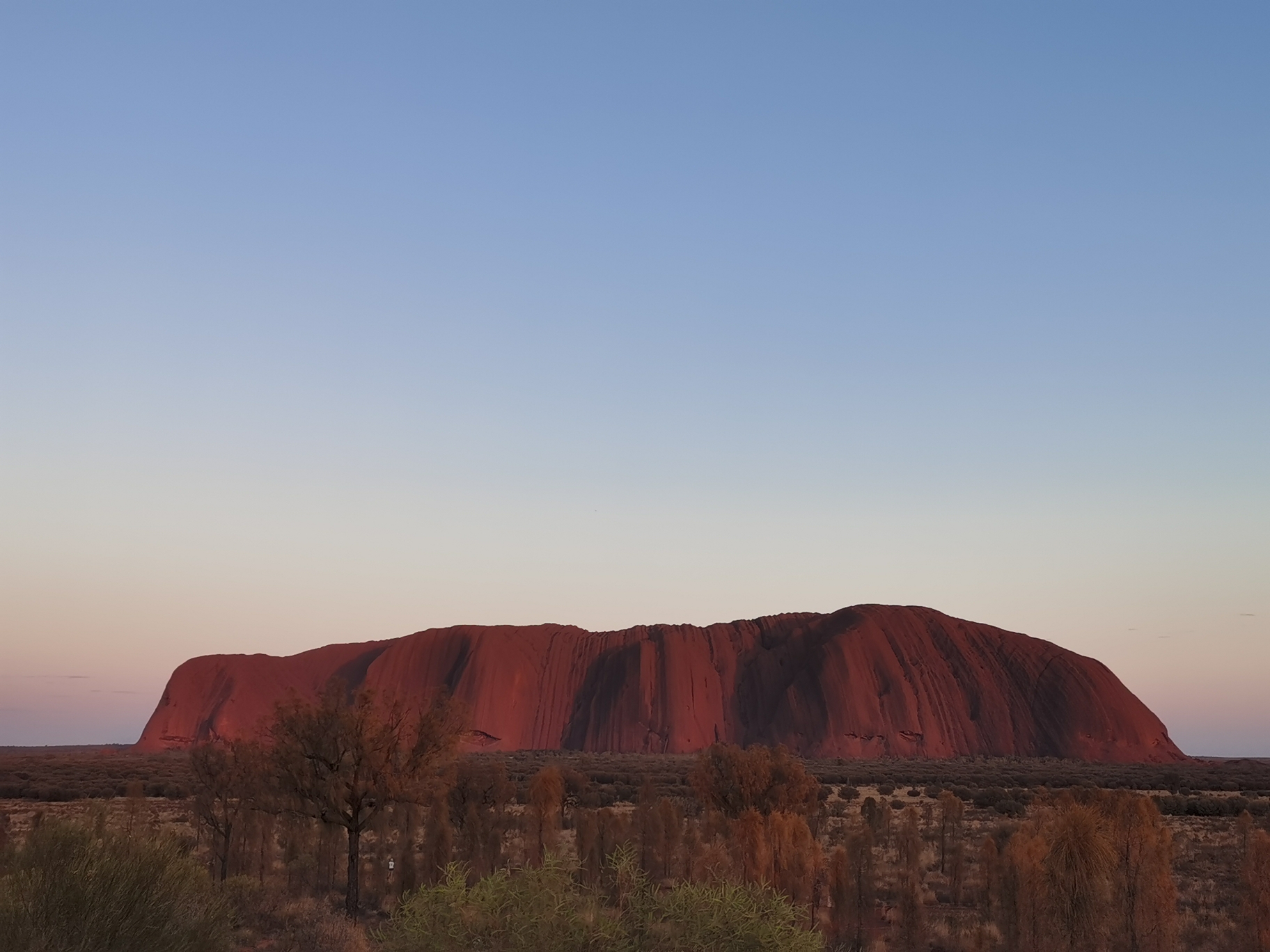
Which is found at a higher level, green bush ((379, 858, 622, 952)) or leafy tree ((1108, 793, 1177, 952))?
green bush ((379, 858, 622, 952))

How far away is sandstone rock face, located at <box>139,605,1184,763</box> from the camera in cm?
9569

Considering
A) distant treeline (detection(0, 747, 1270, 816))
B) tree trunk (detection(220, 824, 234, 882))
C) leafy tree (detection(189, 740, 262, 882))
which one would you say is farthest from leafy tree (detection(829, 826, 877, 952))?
distant treeline (detection(0, 747, 1270, 816))

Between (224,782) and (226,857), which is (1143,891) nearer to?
(226,857)

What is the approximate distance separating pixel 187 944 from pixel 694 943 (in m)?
6.64

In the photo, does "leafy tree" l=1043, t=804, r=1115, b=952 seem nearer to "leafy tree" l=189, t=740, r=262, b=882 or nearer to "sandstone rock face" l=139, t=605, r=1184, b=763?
"leafy tree" l=189, t=740, r=262, b=882

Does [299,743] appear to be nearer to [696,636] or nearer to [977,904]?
[977,904]

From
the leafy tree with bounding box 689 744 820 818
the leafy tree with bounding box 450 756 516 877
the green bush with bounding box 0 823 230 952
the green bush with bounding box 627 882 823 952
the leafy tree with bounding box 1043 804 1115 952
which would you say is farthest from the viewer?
the leafy tree with bounding box 689 744 820 818

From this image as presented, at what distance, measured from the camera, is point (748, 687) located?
105312 millimetres

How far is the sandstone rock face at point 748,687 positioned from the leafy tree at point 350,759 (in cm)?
7490

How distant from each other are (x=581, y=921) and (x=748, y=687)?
101889 mm

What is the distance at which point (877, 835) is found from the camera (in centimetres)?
2997

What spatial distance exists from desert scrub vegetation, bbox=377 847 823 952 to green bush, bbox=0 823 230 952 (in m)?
4.36

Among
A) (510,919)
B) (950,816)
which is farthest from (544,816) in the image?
(510,919)

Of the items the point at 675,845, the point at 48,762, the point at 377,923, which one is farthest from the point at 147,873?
the point at 48,762
